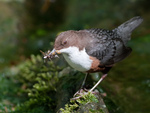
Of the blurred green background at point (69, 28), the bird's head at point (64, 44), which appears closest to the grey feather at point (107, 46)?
the bird's head at point (64, 44)

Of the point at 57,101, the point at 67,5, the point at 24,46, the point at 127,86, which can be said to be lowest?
the point at 127,86

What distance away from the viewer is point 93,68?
3.79m

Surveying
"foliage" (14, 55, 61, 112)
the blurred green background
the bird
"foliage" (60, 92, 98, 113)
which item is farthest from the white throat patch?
the blurred green background

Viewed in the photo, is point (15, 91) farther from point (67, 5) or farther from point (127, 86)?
point (67, 5)

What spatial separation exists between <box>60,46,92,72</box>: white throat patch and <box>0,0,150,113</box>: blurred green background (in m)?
1.20

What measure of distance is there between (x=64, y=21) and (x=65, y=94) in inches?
225

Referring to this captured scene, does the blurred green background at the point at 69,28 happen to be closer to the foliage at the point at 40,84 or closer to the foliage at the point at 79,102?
the foliage at the point at 40,84

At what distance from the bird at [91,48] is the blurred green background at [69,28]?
2.94 ft

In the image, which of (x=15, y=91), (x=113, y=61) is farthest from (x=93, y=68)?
(x=15, y=91)

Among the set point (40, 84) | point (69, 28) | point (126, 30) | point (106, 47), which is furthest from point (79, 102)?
point (69, 28)

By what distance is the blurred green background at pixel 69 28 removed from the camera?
5199 mm

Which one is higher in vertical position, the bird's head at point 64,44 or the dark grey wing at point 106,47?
the bird's head at point 64,44

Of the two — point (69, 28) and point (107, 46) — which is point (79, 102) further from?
point (69, 28)

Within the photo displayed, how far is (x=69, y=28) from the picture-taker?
7715mm
